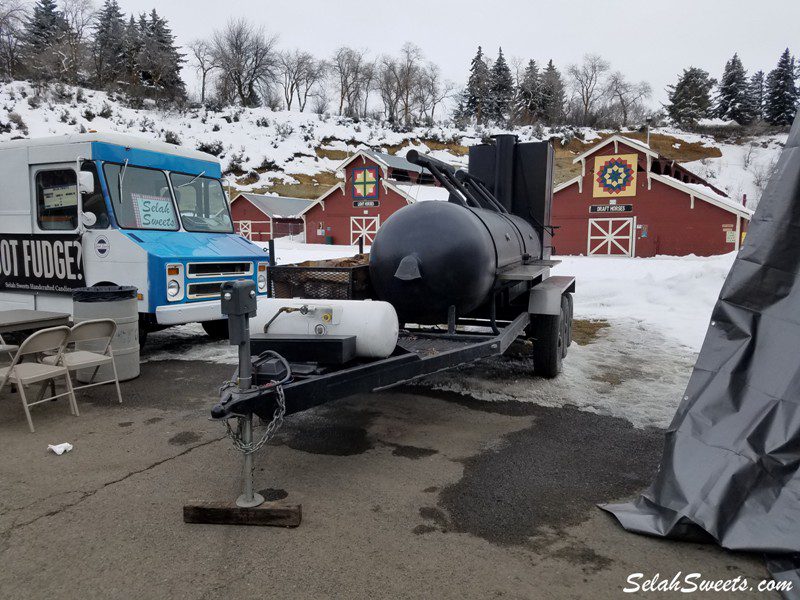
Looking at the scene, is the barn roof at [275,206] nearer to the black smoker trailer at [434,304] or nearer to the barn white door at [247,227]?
the barn white door at [247,227]

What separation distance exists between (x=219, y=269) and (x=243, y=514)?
5268 mm

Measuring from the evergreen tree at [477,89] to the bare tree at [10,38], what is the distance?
190 ft

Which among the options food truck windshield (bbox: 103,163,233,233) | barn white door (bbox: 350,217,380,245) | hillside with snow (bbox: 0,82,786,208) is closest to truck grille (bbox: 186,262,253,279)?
food truck windshield (bbox: 103,163,233,233)

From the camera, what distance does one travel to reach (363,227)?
36.3 meters

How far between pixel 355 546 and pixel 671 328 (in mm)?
8574

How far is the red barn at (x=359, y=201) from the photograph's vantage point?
3531 cm

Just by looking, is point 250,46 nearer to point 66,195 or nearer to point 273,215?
point 273,215

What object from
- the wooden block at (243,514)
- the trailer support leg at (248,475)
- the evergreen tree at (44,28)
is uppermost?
the evergreen tree at (44,28)

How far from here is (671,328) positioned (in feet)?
33.1

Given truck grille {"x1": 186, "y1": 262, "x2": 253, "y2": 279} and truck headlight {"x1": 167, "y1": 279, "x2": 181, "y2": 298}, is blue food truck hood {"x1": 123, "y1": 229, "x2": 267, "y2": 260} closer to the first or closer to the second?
truck grille {"x1": 186, "y1": 262, "x2": 253, "y2": 279}

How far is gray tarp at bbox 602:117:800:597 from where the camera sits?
2936 mm

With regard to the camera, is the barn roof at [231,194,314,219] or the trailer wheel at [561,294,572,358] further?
the barn roof at [231,194,314,219]

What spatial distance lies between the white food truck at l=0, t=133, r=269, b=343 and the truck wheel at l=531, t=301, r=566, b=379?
14.0 ft

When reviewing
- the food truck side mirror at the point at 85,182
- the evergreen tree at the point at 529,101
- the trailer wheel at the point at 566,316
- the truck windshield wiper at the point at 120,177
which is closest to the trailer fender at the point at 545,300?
the trailer wheel at the point at 566,316
